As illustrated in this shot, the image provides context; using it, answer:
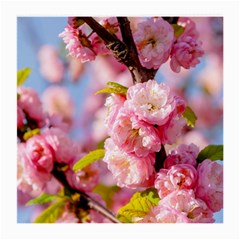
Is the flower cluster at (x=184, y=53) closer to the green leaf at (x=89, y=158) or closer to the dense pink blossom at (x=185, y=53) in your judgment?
the dense pink blossom at (x=185, y=53)

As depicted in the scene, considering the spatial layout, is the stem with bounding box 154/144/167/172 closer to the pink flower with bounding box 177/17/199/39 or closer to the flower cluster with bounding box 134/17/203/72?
the flower cluster with bounding box 134/17/203/72

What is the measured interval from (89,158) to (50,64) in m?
0.82

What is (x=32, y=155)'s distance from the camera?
1.48 m

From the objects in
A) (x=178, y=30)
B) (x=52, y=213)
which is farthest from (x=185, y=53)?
(x=52, y=213)

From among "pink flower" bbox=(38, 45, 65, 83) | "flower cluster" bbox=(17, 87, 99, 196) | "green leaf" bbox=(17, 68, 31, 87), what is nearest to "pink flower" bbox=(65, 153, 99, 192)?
"flower cluster" bbox=(17, 87, 99, 196)

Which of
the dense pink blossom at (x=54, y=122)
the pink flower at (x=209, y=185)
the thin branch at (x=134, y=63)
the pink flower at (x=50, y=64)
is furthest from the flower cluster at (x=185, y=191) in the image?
the pink flower at (x=50, y=64)

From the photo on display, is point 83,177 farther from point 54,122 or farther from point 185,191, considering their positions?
point 185,191

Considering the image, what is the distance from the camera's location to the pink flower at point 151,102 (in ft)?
3.85

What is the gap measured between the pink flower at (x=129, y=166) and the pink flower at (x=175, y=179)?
2 cm

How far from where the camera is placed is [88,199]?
149cm
